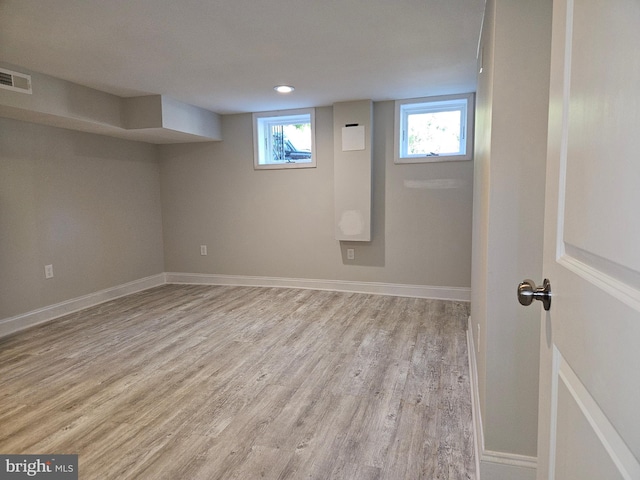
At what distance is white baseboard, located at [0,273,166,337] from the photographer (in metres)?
3.45

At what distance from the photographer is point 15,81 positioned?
296cm

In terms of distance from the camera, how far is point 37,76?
3.13m

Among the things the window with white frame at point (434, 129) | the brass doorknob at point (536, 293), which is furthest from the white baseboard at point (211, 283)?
the brass doorknob at point (536, 293)

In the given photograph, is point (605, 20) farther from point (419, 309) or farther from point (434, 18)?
point (419, 309)

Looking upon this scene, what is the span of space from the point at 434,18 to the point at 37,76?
3054mm

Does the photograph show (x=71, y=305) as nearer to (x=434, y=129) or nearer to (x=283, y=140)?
(x=283, y=140)

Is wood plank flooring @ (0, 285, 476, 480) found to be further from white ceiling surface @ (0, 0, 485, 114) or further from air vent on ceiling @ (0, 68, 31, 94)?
white ceiling surface @ (0, 0, 485, 114)

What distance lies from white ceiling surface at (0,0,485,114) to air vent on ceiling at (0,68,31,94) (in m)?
0.09

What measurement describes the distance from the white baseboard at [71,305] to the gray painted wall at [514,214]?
3847 mm

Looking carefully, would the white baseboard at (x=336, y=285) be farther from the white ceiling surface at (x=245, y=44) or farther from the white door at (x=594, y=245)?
the white door at (x=594, y=245)

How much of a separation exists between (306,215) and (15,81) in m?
2.96

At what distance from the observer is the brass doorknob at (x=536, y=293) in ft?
2.72

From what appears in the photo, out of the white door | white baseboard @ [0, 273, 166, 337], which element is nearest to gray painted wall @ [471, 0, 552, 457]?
the white door

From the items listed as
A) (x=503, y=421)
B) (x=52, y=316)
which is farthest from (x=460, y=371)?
(x=52, y=316)
